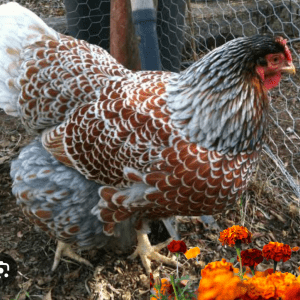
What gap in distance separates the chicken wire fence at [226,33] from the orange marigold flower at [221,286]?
1.55 meters

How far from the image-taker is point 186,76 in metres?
1.79

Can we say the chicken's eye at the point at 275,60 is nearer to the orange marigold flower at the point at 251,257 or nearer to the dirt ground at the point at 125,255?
the orange marigold flower at the point at 251,257

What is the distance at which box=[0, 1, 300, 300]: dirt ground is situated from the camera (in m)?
2.09

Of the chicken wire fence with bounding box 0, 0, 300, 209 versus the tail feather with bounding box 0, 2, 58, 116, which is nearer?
the tail feather with bounding box 0, 2, 58, 116

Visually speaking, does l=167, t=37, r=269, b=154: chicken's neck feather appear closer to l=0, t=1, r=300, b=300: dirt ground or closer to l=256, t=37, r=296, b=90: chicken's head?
l=256, t=37, r=296, b=90: chicken's head

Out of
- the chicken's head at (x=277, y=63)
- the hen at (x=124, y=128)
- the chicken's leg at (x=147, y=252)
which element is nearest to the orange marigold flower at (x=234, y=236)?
the hen at (x=124, y=128)

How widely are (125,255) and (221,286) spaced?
1376mm

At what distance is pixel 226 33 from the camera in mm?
3740

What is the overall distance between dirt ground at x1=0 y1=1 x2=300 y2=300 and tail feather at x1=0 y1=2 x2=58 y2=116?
658 millimetres

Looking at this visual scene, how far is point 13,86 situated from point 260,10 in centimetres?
230

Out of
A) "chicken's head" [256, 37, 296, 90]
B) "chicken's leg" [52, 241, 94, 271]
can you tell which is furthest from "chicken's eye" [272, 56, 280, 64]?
"chicken's leg" [52, 241, 94, 271]

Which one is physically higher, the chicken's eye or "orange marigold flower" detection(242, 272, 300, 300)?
the chicken's eye

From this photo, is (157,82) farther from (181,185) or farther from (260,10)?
(260,10)

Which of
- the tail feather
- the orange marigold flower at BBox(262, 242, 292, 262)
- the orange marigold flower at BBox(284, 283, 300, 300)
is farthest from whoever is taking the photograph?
the tail feather
